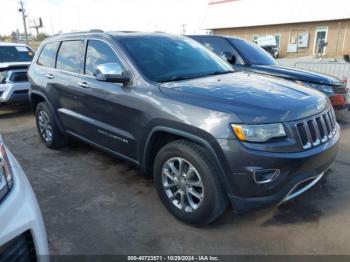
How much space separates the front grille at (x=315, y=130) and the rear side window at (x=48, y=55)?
3.74 meters

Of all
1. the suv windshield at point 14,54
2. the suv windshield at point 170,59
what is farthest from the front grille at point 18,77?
the suv windshield at point 170,59

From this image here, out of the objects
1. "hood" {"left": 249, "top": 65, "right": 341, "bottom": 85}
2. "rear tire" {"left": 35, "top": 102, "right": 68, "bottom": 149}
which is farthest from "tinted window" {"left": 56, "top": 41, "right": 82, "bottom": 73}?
"hood" {"left": 249, "top": 65, "right": 341, "bottom": 85}

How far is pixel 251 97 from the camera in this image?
2730 mm

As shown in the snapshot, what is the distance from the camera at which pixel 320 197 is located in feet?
11.4

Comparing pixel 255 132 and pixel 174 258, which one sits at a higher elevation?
pixel 255 132

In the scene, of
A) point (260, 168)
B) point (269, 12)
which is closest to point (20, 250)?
point (260, 168)

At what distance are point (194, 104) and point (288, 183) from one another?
1.01 meters

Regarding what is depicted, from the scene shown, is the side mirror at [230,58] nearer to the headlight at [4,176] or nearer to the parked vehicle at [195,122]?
the parked vehicle at [195,122]

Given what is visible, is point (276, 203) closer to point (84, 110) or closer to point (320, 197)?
point (320, 197)

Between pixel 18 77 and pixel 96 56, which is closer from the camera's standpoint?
pixel 96 56

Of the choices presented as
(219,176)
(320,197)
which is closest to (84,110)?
(219,176)

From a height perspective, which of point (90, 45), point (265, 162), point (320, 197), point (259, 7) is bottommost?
point (320, 197)

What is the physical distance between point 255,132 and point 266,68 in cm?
402

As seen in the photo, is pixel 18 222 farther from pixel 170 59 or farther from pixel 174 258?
pixel 170 59
